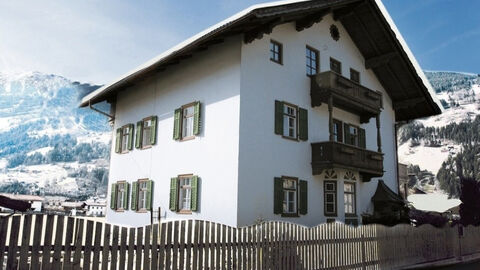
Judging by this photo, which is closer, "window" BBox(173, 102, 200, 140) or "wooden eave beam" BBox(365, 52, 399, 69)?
"window" BBox(173, 102, 200, 140)

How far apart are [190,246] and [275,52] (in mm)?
11480

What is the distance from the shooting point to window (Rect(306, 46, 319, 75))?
18.8 meters

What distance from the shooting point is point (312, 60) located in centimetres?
1906

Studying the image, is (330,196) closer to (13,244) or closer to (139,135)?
(139,135)

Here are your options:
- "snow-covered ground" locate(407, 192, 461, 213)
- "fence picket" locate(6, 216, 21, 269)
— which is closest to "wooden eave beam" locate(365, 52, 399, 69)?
"fence picket" locate(6, 216, 21, 269)

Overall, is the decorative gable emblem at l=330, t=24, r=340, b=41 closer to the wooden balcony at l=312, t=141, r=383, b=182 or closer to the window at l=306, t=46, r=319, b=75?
the window at l=306, t=46, r=319, b=75

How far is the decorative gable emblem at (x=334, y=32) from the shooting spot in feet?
67.5

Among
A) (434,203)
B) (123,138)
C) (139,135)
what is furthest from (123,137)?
(434,203)

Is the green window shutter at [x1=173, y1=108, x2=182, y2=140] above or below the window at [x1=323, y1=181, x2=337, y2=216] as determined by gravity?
above

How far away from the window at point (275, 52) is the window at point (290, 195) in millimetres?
5036

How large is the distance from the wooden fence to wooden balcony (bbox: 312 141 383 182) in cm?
438

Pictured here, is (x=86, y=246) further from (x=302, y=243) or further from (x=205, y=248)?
(x=302, y=243)

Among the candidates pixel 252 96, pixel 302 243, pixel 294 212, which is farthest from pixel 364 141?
pixel 302 243

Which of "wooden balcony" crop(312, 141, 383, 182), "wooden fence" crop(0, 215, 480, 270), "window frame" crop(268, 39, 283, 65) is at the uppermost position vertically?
"window frame" crop(268, 39, 283, 65)
